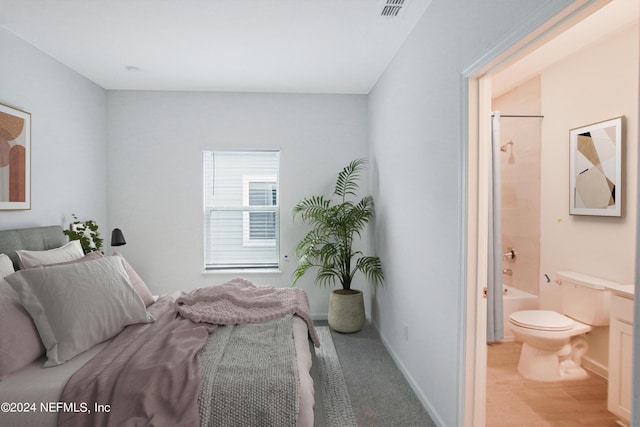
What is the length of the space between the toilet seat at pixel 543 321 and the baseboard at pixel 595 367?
1.29 feet

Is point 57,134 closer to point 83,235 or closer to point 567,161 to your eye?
point 83,235

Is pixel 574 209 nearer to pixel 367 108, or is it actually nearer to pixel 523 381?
pixel 523 381

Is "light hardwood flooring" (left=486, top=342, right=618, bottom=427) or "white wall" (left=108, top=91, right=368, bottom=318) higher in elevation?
"white wall" (left=108, top=91, right=368, bottom=318)

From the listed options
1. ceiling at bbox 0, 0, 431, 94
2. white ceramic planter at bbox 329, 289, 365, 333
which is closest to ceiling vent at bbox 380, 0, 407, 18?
ceiling at bbox 0, 0, 431, 94

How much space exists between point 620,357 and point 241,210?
352cm

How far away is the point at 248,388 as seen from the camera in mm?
1571

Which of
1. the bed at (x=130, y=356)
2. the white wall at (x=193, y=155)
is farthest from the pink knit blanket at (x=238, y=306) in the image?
the white wall at (x=193, y=155)

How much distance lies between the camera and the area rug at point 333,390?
225 centimetres

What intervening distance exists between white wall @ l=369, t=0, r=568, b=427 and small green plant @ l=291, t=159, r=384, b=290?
401mm

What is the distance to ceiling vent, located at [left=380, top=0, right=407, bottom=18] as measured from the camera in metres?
2.30

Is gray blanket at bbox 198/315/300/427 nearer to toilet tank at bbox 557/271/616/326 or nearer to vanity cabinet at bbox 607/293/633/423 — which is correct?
vanity cabinet at bbox 607/293/633/423

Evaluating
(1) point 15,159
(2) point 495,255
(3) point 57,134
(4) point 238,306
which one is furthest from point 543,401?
(3) point 57,134

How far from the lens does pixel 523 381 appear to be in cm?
276

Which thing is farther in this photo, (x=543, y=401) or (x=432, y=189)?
(x=543, y=401)
